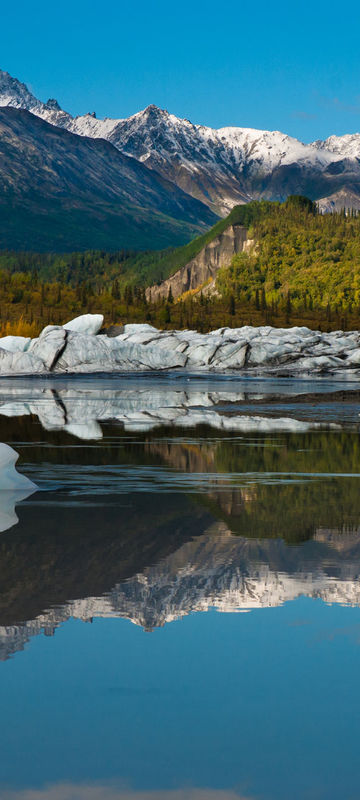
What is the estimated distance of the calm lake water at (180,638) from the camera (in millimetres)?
4965

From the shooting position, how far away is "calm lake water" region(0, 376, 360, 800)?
16.3 feet

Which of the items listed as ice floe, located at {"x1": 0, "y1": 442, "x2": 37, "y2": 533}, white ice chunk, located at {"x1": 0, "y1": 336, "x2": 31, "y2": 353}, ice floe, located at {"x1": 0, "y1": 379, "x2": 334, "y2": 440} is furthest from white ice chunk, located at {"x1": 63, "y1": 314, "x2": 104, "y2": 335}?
ice floe, located at {"x1": 0, "y1": 442, "x2": 37, "y2": 533}

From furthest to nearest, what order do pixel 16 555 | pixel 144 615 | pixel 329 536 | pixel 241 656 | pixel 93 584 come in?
1. pixel 329 536
2. pixel 16 555
3. pixel 93 584
4. pixel 144 615
5. pixel 241 656

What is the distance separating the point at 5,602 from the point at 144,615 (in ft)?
4.07

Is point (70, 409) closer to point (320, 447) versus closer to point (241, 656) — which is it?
point (320, 447)

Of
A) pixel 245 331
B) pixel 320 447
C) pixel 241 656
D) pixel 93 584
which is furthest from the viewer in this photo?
pixel 245 331

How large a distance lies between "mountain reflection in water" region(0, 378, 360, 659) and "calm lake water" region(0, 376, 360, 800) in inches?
1.4

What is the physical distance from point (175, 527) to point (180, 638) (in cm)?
495

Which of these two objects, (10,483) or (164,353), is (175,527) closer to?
(10,483)

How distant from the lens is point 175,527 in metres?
12.0

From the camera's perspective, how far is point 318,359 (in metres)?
95.1

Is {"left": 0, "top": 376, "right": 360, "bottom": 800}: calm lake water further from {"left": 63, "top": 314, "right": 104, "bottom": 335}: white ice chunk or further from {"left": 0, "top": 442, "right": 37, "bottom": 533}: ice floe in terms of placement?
{"left": 63, "top": 314, "right": 104, "bottom": 335}: white ice chunk

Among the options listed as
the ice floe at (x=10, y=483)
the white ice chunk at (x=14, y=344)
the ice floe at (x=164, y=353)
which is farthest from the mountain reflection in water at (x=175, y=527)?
the white ice chunk at (x=14, y=344)

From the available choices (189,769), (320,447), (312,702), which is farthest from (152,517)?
(320,447)
